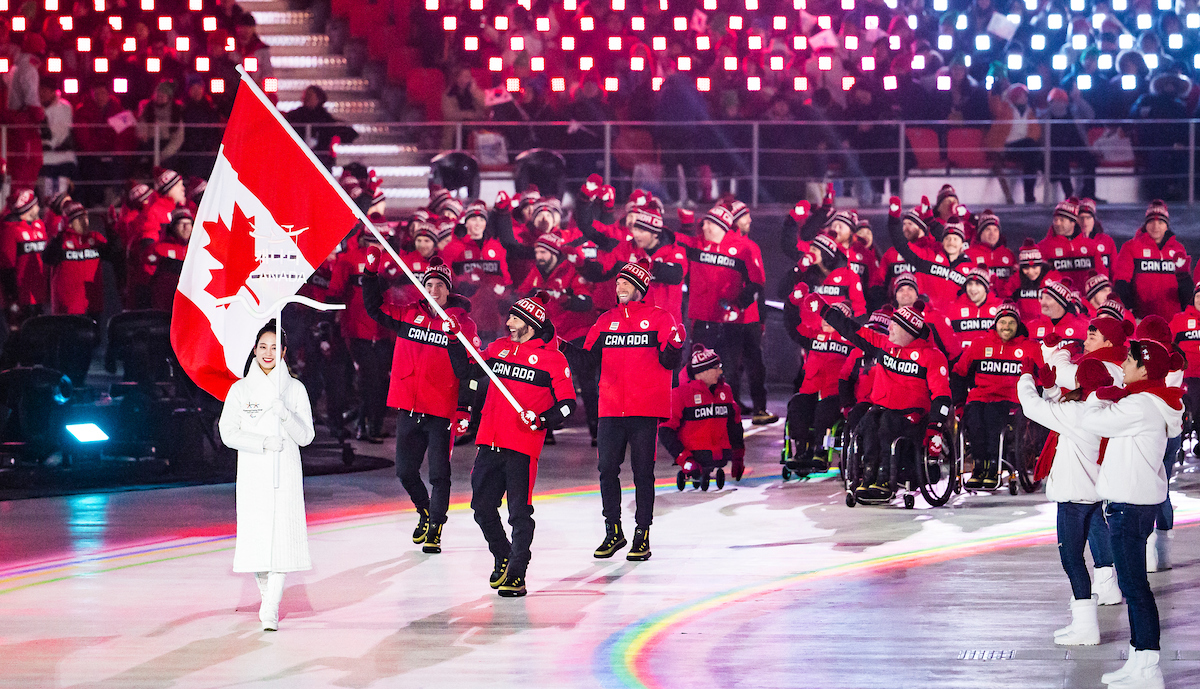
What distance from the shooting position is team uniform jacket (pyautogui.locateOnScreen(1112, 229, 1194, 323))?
17.0 meters

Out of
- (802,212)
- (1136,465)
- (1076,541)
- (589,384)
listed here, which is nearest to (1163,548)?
(1076,541)

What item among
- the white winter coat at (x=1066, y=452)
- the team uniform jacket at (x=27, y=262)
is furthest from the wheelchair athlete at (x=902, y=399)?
the team uniform jacket at (x=27, y=262)

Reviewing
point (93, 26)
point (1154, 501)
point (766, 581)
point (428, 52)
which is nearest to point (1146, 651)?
point (1154, 501)

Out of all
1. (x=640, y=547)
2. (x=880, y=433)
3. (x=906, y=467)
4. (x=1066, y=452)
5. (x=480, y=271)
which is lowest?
(x=640, y=547)

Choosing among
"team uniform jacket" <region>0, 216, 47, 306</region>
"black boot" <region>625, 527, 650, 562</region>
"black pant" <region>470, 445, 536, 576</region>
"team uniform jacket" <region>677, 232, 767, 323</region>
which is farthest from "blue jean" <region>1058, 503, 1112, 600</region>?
"team uniform jacket" <region>0, 216, 47, 306</region>

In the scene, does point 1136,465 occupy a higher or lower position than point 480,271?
lower

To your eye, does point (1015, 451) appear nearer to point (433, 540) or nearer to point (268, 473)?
point (433, 540)

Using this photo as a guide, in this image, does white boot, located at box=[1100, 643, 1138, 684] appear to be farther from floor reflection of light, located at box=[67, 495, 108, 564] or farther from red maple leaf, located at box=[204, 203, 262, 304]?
floor reflection of light, located at box=[67, 495, 108, 564]

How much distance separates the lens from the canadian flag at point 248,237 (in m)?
8.93

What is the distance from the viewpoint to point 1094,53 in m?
21.0

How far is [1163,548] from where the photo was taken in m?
11.0

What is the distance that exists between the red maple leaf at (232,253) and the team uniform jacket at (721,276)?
25.8 ft

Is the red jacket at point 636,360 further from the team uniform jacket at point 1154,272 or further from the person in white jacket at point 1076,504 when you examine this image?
the team uniform jacket at point 1154,272

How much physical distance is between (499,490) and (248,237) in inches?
78.2
